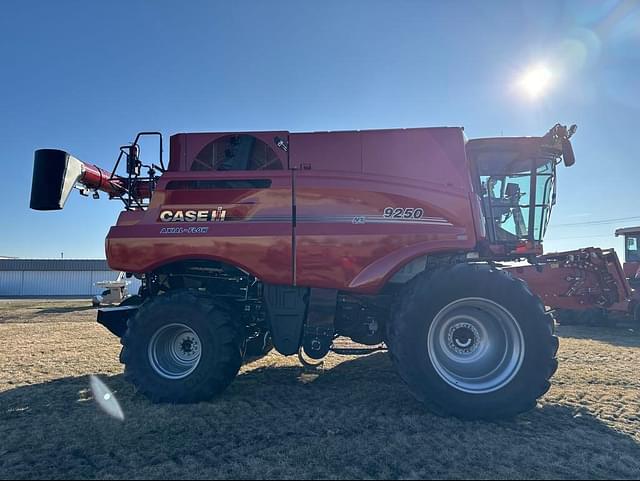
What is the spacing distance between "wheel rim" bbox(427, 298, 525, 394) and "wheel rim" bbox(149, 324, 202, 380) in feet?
8.68

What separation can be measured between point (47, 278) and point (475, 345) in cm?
5003

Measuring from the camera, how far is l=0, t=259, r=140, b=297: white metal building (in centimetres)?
4203

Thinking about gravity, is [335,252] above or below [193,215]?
below

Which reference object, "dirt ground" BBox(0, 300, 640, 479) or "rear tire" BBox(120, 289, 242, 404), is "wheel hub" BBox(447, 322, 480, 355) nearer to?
"dirt ground" BBox(0, 300, 640, 479)

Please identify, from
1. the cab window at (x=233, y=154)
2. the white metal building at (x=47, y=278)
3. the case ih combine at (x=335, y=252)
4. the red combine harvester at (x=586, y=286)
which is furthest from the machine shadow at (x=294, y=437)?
the white metal building at (x=47, y=278)

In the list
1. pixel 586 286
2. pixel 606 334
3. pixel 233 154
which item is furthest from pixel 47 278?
pixel 606 334

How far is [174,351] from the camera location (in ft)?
14.7

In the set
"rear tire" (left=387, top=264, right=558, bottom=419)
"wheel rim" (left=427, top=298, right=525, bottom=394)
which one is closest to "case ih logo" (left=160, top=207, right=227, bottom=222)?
"rear tire" (left=387, top=264, right=558, bottom=419)

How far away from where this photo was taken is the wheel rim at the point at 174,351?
4328 mm

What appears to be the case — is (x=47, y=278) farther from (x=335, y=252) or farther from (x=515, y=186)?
(x=515, y=186)

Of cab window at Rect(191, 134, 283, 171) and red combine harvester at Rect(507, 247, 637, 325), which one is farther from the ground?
cab window at Rect(191, 134, 283, 171)

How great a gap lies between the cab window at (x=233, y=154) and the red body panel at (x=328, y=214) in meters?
0.19

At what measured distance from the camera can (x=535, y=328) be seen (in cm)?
377

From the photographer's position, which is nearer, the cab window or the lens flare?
the lens flare
